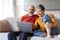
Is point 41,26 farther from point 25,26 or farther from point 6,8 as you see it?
point 6,8

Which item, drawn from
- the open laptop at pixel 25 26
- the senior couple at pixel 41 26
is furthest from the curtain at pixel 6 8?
the open laptop at pixel 25 26

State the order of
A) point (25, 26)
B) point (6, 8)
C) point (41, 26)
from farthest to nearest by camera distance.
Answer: point (6, 8) < point (41, 26) < point (25, 26)

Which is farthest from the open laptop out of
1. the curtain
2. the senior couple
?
the curtain

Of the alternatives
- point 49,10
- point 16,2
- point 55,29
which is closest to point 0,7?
point 16,2

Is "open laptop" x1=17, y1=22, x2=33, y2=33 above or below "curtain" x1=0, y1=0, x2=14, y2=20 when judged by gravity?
below

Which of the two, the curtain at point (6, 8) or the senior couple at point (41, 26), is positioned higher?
the curtain at point (6, 8)

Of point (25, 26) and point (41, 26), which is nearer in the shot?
point (25, 26)

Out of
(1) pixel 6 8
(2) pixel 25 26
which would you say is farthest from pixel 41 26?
(1) pixel 6 8

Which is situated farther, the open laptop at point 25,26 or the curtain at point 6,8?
the curtain at point 6,8

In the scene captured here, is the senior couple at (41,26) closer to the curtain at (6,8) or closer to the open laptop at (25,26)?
the open laptop at (25,26)

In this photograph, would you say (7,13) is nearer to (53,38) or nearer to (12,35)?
(12,35)

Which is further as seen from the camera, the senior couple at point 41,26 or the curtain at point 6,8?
the curtain at point 6,8

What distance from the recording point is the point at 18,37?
273 cm

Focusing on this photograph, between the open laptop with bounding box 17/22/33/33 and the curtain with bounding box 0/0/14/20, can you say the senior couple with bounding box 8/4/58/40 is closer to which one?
the open laptop with bounding box 17/22/33/33
